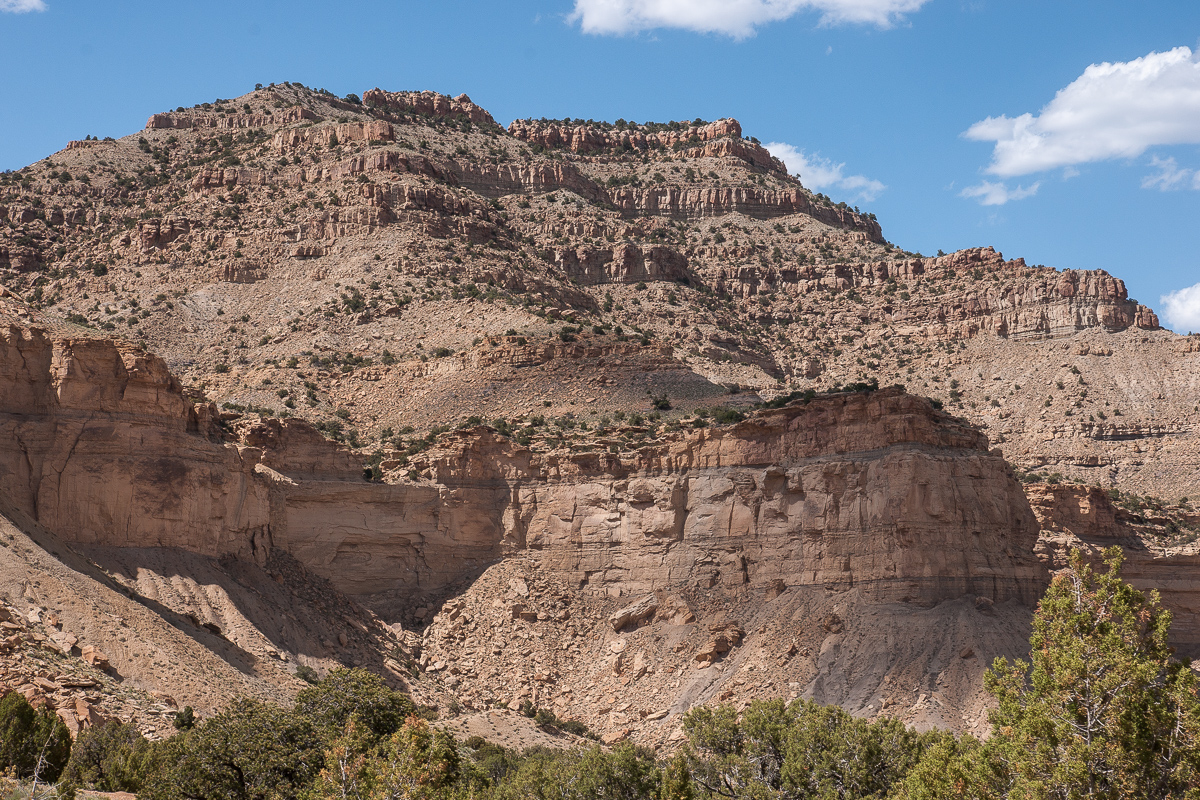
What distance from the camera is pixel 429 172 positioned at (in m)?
101

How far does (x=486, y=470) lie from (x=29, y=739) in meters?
32.0

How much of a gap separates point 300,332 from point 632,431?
91.7 feet

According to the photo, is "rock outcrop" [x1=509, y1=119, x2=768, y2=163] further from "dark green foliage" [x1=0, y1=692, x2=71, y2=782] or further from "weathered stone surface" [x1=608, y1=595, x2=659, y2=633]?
"dark green foliage" [x1=0, y1=692, x2=71, y2=782]

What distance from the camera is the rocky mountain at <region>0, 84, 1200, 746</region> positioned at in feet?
160

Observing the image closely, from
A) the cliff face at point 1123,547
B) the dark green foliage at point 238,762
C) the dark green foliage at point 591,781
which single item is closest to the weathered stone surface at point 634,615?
the cliff face at point 1123,547

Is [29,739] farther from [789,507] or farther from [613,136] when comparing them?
[613,136]

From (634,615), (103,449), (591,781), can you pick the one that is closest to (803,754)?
(591,781)

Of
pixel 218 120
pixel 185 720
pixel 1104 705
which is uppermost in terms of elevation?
pixel 218 120

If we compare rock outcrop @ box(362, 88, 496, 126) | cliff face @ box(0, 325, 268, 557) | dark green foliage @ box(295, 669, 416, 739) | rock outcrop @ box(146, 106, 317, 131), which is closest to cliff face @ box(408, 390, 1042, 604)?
cliff face @ box(0, 325, 268, 557)

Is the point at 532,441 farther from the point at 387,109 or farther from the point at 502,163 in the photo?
the point at 387,109

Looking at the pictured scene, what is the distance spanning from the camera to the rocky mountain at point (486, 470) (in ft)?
160

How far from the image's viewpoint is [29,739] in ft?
102

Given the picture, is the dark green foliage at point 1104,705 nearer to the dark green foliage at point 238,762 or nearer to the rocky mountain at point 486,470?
the dark green foliage at point 238,762

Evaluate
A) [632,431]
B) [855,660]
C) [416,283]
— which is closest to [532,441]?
[632,431]
